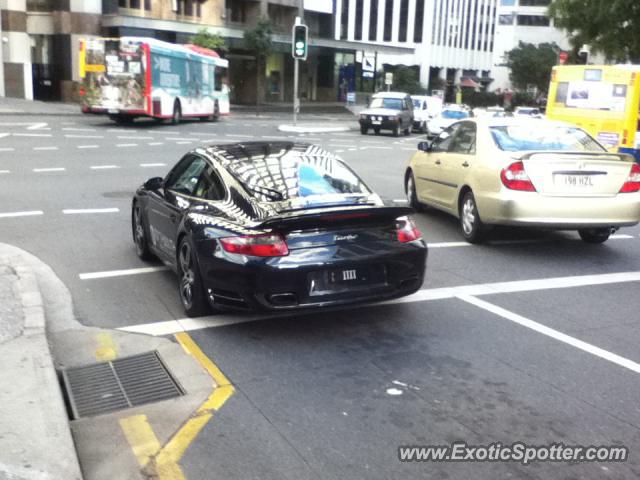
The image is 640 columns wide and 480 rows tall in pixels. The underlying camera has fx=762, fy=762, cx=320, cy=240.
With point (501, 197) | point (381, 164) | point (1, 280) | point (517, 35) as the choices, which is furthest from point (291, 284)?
point (517, 35)

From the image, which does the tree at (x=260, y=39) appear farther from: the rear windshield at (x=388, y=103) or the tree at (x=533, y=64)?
the tree at (x=533, y=64)

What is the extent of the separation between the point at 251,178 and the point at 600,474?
12.3ft

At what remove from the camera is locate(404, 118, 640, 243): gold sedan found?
893 centimetres

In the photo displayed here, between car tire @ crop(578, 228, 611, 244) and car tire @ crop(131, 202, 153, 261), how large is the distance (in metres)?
5.69

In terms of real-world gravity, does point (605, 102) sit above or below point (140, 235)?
above

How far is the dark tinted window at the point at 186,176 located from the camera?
7223 millimetres

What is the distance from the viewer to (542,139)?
968 cm

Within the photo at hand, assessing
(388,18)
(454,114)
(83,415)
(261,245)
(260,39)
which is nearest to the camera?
(83,415)

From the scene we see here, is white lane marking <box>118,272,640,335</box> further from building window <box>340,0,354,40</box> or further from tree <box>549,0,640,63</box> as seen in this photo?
building window <box>340,0,354,40</box>

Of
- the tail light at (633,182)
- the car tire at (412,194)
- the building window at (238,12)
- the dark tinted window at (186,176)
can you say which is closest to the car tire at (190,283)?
the dark tinted window at (186,176)

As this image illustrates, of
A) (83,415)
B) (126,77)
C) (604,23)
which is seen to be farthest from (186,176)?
(604,23)

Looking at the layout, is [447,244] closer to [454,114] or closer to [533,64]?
[454,114]

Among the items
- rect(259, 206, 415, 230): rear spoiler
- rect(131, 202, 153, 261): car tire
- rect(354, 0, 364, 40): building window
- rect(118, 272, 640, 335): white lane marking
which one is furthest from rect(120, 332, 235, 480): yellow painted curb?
rect(354, 0, 364, 40): building window

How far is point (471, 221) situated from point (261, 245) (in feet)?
15.1
